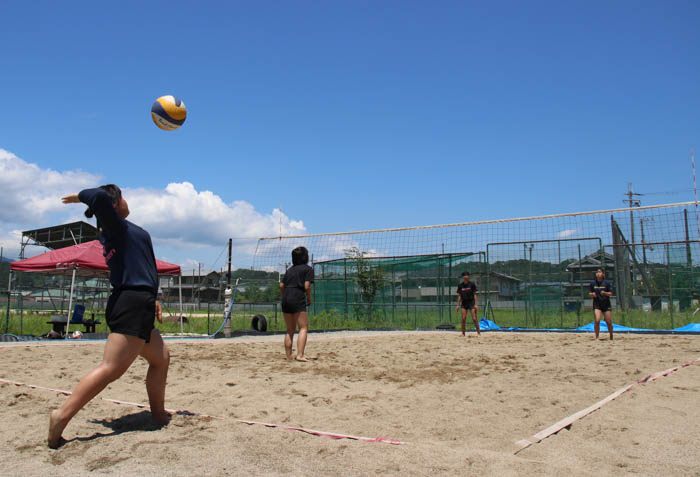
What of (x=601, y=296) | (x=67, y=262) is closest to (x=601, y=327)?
(x=601, y=296)

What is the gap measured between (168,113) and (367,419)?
4904 mm

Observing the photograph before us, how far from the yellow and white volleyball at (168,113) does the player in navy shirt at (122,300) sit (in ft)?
Answer: 12.6

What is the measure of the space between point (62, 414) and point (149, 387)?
534 mm

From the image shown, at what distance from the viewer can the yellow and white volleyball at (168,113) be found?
22.1 ft

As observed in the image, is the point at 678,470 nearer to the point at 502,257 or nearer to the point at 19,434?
the point at 19,434

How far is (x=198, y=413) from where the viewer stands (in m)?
3.53

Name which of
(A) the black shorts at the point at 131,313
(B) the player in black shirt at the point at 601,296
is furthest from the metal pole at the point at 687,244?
(A) the black shorts at the point at 131,313

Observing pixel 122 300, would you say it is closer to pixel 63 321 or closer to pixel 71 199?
pixel 71 199

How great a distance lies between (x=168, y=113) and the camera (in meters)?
6.77

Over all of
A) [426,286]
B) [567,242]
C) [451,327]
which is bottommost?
[451,327]

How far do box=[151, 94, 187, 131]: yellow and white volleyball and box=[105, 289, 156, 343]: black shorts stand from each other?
430 cm

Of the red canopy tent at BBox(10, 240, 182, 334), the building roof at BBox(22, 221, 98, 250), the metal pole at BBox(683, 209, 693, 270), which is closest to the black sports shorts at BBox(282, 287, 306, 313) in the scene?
the red canopy tent at BBox(10, 240, 182, 334)

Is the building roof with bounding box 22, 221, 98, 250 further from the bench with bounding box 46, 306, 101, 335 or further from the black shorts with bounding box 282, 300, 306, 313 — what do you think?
the black shorts with bounding box 282, 300, 306, 313

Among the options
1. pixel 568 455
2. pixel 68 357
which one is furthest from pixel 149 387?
pixel 68 357
